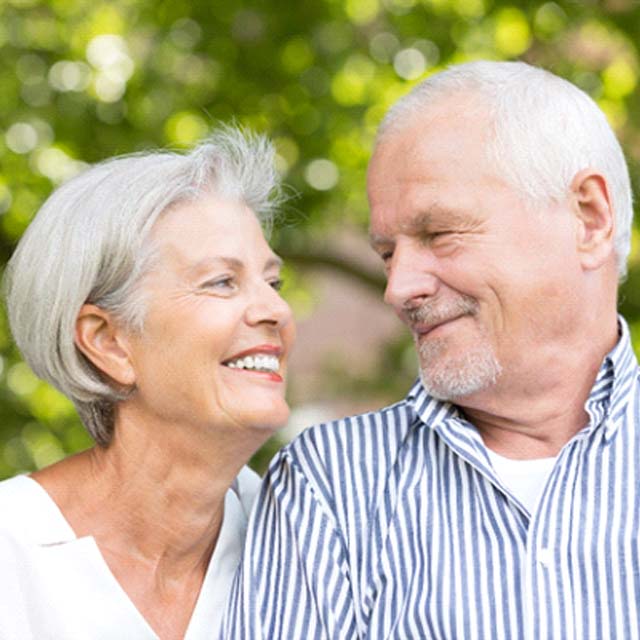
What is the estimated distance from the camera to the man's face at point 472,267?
2607 mm

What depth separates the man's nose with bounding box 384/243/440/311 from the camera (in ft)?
8.66

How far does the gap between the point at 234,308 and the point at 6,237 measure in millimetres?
3255

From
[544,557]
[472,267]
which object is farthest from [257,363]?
[544,557]

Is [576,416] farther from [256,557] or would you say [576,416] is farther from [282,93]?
[282,93]

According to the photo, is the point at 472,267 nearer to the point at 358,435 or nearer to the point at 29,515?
the point at 358,435

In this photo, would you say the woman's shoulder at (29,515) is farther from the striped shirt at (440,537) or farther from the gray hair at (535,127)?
the gray hair at (535,127)

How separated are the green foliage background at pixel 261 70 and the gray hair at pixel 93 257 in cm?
267

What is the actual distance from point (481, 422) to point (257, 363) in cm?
49

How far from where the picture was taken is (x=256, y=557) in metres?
2.62

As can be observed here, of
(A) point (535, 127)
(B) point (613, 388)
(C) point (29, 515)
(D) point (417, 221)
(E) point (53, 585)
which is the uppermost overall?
(A) point (535, 127)

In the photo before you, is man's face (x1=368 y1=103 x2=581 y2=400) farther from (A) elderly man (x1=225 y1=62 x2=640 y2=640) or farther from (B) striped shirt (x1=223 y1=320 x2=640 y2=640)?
(B) striped shirt (x1=223 y1=320 x2=640 y2=640)

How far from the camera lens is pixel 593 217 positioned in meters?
2.71

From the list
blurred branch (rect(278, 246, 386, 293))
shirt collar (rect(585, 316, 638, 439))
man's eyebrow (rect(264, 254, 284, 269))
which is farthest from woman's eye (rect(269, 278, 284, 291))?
blurred branch (rect(278, 246, 386, 293))

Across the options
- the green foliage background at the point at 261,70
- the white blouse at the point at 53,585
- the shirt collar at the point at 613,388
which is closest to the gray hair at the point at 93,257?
the white blouse at the point at 53,585
